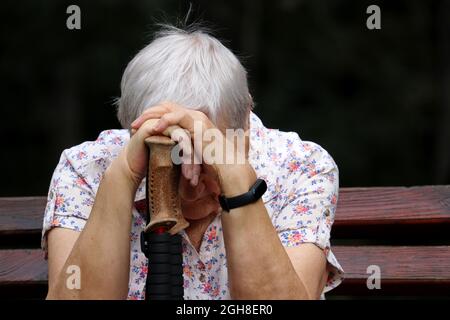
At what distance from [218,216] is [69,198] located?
37 centimetres

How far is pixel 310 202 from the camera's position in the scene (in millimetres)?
2135

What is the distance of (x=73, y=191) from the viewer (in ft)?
7.22

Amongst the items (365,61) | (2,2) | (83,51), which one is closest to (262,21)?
(365,61)

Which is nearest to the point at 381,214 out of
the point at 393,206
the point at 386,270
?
the point at 393,206

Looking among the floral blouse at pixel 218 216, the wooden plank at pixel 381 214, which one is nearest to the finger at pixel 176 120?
the floral blouse at pixel 218 216

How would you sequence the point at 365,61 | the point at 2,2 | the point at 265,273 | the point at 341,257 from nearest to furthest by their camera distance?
the point at 265,273 < the point at 341,257 < the point at 2,2 < the point at 365,61

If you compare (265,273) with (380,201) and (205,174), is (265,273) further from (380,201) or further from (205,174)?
(380,201)

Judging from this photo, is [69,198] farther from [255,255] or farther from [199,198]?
[255,255]

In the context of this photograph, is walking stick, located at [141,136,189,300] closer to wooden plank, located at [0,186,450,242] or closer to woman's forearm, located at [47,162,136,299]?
woman's forearm, located at [47,162,136,299]

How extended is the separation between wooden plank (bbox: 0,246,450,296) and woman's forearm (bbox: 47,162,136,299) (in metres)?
0.55

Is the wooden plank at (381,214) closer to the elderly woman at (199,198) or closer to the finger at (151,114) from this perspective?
the elderly woman at (199,198)

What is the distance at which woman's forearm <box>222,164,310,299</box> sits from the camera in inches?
75.2

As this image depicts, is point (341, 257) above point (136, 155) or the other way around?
the other way around
